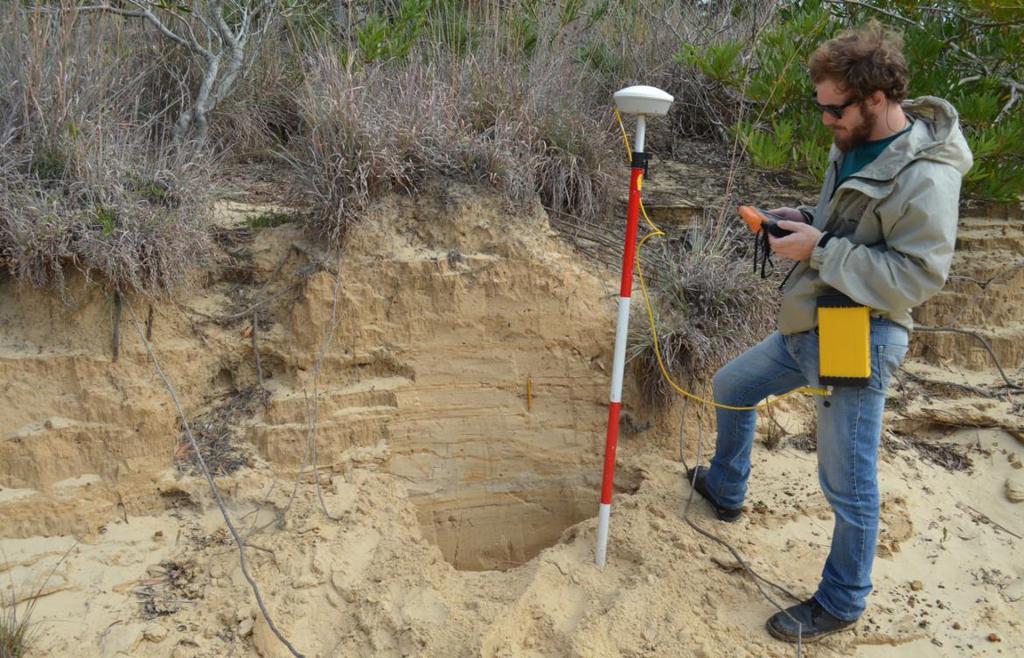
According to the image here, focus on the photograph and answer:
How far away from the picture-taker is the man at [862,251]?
2.78m

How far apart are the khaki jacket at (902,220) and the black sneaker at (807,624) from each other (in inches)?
46.4

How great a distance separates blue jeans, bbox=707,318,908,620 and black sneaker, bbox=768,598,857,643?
1.4 inches

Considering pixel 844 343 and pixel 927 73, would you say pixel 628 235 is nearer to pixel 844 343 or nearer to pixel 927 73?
pixel 844 343

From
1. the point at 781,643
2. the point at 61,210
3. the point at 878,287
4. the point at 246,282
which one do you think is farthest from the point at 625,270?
the point at 61,210

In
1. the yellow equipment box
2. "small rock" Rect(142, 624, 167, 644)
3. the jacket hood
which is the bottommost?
"small rock" Rect(142, 624, 167, 644)

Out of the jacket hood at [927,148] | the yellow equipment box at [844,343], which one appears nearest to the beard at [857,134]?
the jacket hood at [927,148]

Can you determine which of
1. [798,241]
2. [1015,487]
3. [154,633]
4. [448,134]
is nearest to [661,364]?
[798,241]

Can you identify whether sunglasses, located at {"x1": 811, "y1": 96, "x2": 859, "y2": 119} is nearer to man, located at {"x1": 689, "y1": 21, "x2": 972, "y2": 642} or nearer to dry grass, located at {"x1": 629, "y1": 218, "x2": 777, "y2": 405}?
man, located at {"x1": 689, "y1": 21, "x2": 972, "y2": 642}

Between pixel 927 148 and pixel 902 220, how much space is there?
244 millimetres

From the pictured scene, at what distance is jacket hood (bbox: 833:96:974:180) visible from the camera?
9.12ft

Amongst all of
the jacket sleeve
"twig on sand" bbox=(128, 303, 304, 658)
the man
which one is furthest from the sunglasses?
"twig on sand" bbox=(128, 303, 304, 658)

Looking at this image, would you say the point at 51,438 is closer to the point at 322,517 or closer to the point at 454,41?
the point at 322,517

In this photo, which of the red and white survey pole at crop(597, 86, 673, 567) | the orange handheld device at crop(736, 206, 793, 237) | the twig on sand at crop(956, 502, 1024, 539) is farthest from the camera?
the twig on sand at crop(956, 502, 1024, 539)

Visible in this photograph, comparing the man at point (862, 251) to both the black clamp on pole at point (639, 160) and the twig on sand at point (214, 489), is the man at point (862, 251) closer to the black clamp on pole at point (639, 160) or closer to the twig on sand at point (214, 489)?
the black clamp on pole at point (639, 160)
